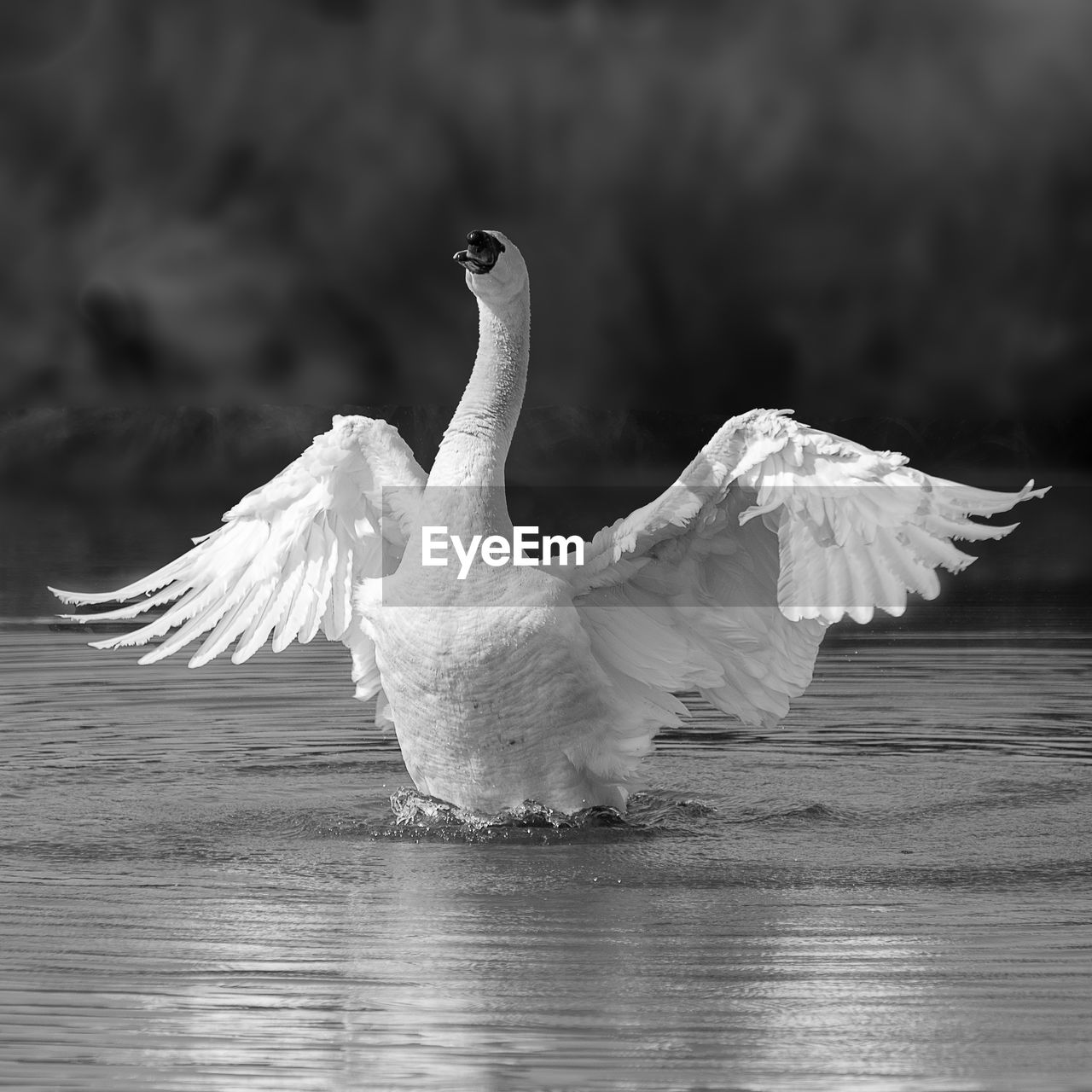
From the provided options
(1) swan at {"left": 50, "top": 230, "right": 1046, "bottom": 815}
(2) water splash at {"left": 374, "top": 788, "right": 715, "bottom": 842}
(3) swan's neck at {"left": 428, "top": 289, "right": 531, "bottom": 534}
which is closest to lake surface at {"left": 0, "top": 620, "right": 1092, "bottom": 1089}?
(2) water splash at {"left": 374, "top": 788, "right": 715, "bottom": 842}

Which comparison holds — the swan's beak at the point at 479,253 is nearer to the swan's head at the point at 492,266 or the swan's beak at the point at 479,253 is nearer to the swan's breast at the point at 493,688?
the swan's head at the point at 492,266

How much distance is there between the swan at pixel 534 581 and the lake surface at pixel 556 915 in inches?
19.1

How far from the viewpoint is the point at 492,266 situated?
9352 mm

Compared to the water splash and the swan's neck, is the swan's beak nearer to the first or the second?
the swan's neck

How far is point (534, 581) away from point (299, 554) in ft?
5.35

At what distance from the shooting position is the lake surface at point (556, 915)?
18.1 feet

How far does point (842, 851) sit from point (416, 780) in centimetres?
209

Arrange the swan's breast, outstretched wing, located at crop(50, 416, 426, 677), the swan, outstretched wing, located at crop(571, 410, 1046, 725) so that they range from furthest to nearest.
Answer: outstretched wing, located at crop(50, 416, 426, 677) < the swan's breast < the swan < outstretched wing, located at crop(571, 410, 1046, 725)

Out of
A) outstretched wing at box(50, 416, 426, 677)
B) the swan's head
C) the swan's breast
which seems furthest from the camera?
outstretched wing at box(50, 416, 426, 677)

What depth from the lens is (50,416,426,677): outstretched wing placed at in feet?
31.2

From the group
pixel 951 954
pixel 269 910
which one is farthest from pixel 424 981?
pixel 951 954

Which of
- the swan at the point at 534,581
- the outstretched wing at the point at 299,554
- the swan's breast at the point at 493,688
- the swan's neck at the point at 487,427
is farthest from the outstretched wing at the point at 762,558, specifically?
the outstretched wing at the point at 299,554

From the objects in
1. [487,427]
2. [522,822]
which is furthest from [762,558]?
[522,822]

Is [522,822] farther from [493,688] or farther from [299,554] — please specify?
[299,554]
